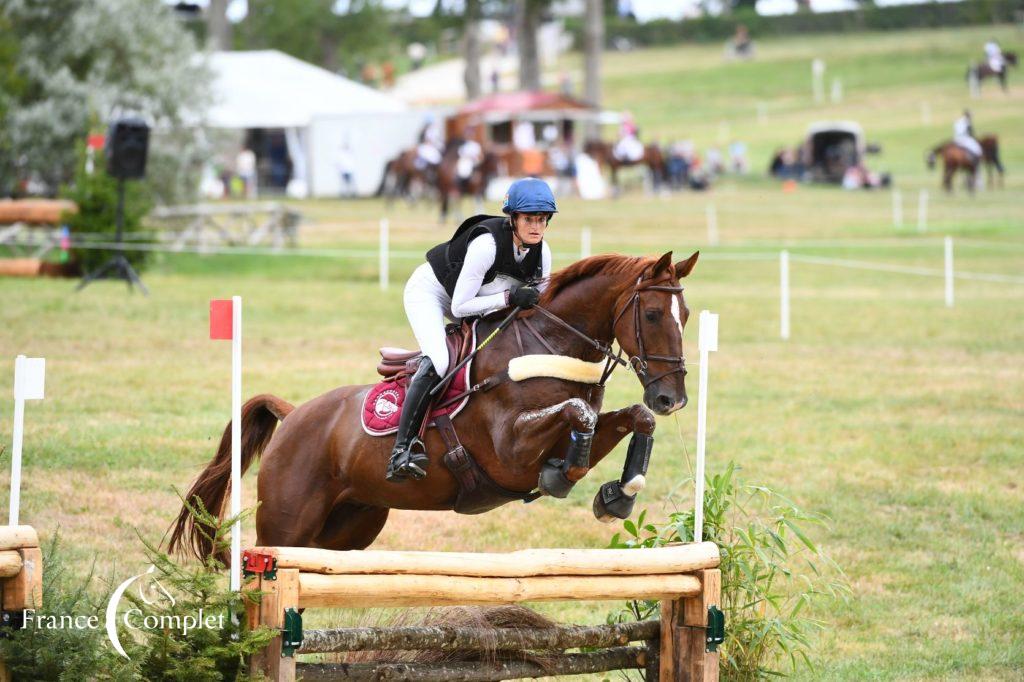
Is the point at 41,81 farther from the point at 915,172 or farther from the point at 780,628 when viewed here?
the point at 915,172

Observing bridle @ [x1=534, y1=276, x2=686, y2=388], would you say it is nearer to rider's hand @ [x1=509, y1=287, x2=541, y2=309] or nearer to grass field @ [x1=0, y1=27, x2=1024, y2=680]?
rider's hand @ [x1=509, y1=287, x2=541, y2=309]

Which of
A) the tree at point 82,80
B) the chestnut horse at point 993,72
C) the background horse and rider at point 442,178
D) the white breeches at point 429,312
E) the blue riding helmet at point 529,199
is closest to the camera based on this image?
the blue riding helmet at point 529,199

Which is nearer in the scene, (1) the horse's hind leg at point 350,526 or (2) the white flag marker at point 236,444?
(2) the white flag marker at point 236,444

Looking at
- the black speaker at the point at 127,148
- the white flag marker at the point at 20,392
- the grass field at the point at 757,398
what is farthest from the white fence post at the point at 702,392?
the black speaker at the point at 127,148

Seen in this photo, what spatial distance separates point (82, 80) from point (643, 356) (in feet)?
74.9

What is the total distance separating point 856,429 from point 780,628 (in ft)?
22.2

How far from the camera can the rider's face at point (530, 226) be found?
593 centimetres

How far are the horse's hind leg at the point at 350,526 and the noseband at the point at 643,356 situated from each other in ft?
5.59

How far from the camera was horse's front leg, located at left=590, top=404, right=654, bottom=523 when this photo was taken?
5574mm

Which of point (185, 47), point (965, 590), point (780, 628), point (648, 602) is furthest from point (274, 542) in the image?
point (185, 47)

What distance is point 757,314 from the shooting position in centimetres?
1997

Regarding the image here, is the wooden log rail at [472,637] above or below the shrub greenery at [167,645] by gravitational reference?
below

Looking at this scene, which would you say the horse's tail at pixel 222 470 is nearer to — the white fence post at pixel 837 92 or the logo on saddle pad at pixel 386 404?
the logo on saddle pad at pixel 386 404

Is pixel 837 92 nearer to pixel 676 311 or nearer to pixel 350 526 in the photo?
pixel 350 526
